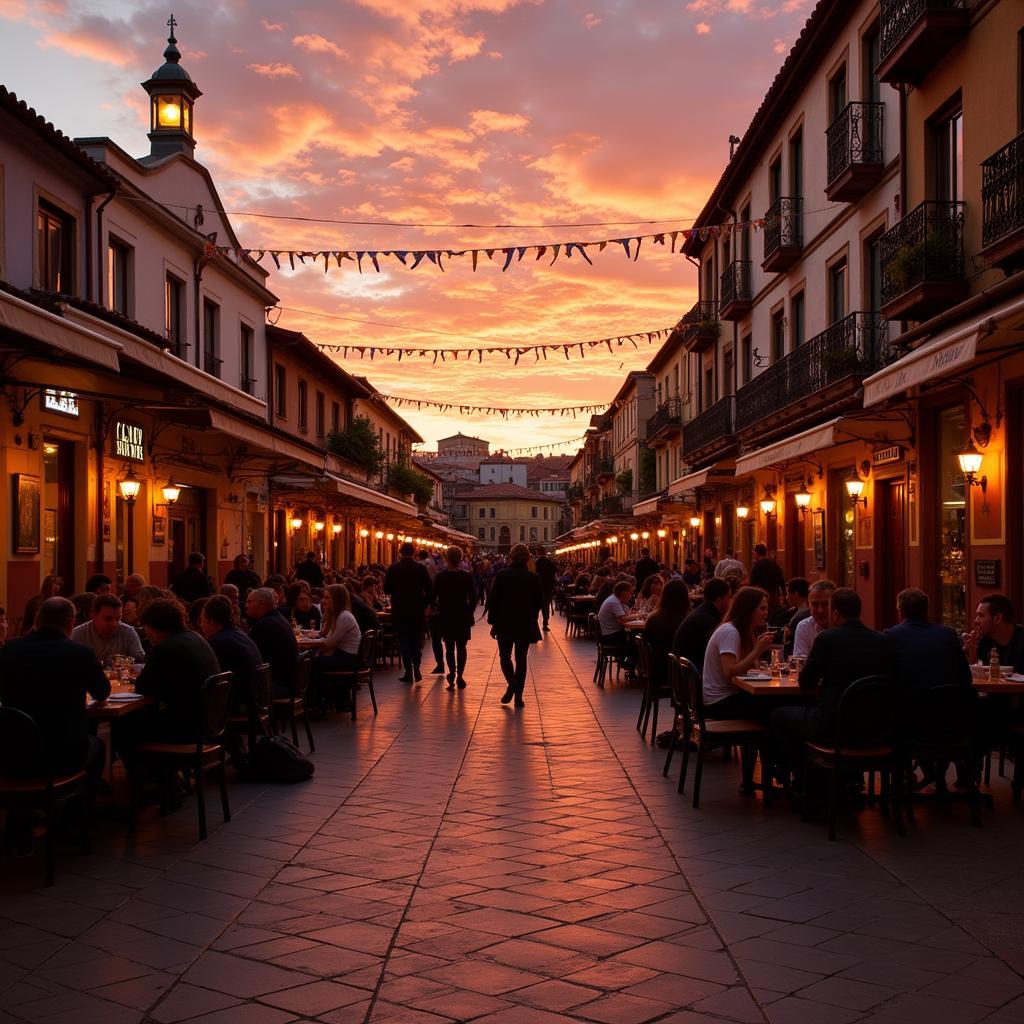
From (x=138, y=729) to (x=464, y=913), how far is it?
2.80 meters

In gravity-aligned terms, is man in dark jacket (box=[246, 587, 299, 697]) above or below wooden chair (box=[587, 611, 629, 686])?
above

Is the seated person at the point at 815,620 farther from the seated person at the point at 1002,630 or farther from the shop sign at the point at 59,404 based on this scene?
the shop sign at the point at 59,404

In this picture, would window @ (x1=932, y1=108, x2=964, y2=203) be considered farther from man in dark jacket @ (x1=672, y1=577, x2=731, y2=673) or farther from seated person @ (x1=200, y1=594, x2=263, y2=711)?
seated person @ (x1=200, y1=594, x2=263, y2=711)

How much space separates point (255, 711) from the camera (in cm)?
814

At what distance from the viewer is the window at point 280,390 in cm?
2784

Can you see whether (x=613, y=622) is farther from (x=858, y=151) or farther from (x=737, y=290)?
(x=737, y=290)

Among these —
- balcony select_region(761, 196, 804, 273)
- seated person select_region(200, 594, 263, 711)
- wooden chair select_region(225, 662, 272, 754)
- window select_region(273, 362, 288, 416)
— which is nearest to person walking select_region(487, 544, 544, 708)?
wooden chair select_region(225, 662, 272, 754)

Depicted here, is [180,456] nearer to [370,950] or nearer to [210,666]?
[210,666]

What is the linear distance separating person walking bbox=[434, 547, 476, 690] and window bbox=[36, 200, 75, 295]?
5953mm

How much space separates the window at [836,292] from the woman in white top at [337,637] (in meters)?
10.7

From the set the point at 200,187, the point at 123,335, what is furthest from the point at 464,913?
the point at 200,187

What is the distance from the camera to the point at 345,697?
466 inches

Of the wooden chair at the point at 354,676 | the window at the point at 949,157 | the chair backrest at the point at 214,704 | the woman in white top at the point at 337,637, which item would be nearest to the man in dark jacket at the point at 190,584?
the woman in white top at the point at 337,637

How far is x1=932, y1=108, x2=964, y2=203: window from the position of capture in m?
13.4
